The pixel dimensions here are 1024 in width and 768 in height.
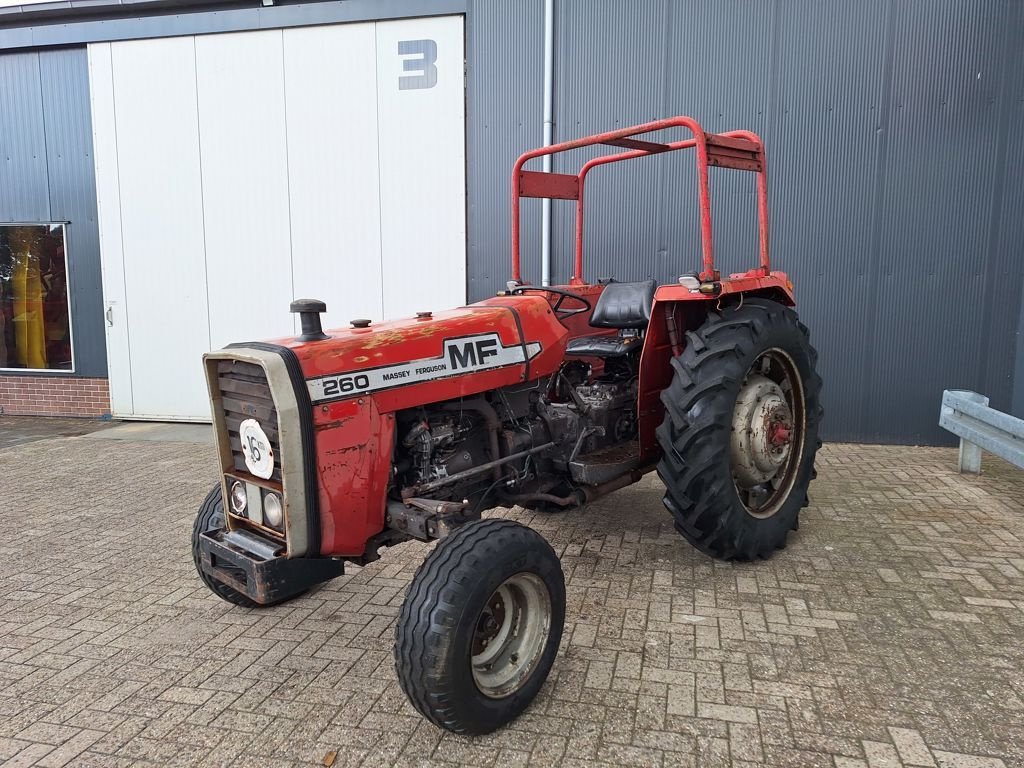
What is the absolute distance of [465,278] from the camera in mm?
6574

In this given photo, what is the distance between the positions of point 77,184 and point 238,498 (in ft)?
21.4

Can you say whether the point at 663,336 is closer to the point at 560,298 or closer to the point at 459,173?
the point at 560,298

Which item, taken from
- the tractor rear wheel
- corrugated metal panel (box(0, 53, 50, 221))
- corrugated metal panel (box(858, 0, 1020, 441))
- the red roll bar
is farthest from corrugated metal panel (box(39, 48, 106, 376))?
corrugated metal panel (box(858, 0, 1020, 441))

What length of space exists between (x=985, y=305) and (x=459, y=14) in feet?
16.8

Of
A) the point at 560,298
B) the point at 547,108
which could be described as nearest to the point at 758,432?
the point at 560,298

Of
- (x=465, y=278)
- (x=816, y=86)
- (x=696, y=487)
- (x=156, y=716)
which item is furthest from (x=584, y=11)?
(x=156, y=716)

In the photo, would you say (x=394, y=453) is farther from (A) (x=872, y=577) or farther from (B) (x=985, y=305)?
(B) (x=985, y=305)

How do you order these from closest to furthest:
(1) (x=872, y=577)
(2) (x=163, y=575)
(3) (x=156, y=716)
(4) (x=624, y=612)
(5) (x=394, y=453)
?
1. (3) (x=156, y=716)
2. (5) (x=394, y=453)
3. (4) (x=624, y=612)
4. (1) (x=872, y=577)
5. (2) (x=163, y=575)

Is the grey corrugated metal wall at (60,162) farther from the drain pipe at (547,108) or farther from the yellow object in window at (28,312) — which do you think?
the drain pipe at (547,108)

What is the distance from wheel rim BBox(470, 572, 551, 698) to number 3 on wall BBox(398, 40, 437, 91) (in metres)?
5.38

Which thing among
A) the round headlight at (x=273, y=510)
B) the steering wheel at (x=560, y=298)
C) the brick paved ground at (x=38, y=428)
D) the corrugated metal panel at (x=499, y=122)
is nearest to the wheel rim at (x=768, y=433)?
the steering wheel at (x=560, y=298)

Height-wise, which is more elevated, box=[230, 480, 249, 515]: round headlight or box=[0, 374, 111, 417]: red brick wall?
box=[230, 480, 249, 515]: round headlight

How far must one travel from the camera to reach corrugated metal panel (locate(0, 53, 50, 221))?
7.40 meters

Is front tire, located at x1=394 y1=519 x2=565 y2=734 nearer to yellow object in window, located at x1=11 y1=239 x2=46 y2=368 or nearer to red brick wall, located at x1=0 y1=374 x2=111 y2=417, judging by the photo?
red brick wall, located at x1=0 y1=374 x2=111 y2=417
